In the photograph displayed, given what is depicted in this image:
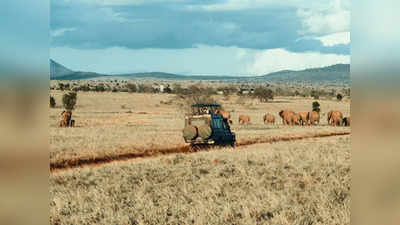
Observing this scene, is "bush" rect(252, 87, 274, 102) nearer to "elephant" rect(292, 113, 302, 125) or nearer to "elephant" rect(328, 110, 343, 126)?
"elephant" rect(292, 113, 302, 125)

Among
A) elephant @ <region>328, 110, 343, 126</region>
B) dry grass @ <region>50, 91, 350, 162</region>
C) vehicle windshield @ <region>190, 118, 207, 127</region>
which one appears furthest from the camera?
elephant @ <region>328, 110, 343, 126</region>

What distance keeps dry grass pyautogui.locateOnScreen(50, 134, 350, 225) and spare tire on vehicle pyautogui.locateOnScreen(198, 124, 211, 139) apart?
5.92 meters

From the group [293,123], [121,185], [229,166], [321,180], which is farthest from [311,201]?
[293,123]

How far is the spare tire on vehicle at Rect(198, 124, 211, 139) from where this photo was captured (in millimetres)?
21969

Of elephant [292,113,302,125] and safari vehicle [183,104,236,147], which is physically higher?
safari vehicle [183,104,236,147]

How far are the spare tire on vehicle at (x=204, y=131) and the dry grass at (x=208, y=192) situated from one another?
19.4ft

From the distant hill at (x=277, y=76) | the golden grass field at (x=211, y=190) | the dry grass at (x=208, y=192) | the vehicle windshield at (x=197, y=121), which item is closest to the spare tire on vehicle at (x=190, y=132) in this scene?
the vehicle windshield at (x=197, y=121)

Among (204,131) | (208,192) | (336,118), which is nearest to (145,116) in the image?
(336,118)

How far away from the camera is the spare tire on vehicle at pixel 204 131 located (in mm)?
21969

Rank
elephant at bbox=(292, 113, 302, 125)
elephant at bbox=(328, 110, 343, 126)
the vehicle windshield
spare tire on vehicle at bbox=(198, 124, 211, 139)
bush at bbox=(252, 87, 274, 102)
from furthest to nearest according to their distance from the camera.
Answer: bush at bbox=(252, 87, 274, 102) < elephant at bbox=(292, 113, 302, 125) < elephant at bbox=(328, 110, 343, 126) < the vehicle windshield < spare tire on vehicle at bbox=(198, 124, 211, 139)

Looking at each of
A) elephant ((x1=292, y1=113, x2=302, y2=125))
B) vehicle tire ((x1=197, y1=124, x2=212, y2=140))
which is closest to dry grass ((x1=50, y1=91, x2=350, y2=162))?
vehicle tire ((x1=197, y1=124, x2=212, y2=140))
